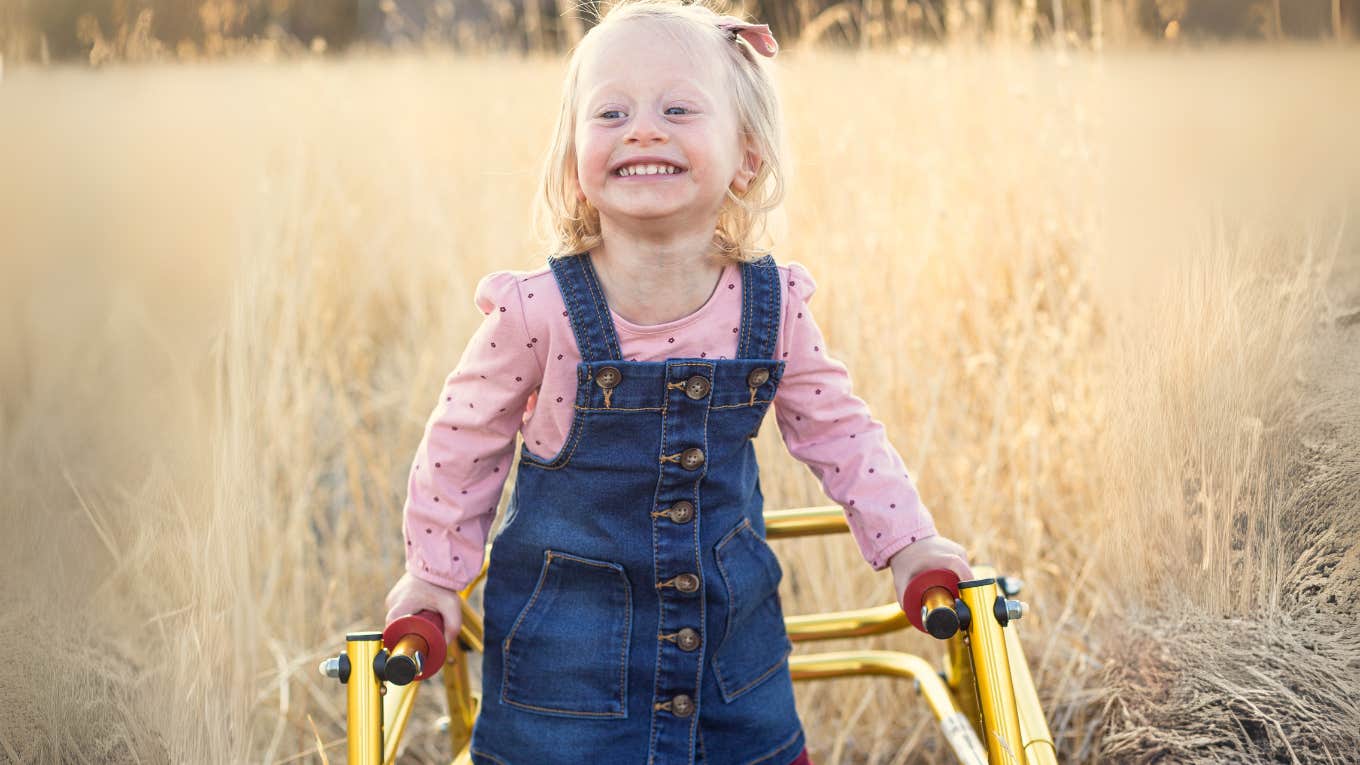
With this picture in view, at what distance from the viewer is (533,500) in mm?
1287

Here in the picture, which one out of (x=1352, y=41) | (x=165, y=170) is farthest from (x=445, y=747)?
(x=1352, y=41)

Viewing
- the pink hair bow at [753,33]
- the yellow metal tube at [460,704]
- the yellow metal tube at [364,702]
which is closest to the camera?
the yellow metal tube at [364,702]

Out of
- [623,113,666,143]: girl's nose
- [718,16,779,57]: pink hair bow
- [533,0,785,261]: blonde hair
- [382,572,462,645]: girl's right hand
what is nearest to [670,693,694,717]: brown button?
[382,572,462,645]: girl's right hand

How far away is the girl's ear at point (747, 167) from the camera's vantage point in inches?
52.1

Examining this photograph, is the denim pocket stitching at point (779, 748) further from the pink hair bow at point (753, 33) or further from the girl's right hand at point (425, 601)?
the pink hair bow at point (753, 33)

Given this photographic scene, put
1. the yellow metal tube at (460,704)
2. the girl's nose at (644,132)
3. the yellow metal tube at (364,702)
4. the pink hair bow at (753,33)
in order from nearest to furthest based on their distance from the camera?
the yellow metal tube at (364,702)
the girl's nose at (644,132)
the pink hair bow at (753,33)
the yellow metal tube at (460,704)

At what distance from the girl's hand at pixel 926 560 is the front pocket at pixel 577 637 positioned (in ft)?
0.94

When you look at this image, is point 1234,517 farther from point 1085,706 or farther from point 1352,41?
point 1085,706

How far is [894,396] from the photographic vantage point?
215 cm

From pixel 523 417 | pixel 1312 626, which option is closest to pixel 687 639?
pixel 523 417

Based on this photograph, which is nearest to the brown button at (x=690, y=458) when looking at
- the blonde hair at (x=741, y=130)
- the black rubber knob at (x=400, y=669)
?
the blonde hair at (x=741, y=130)

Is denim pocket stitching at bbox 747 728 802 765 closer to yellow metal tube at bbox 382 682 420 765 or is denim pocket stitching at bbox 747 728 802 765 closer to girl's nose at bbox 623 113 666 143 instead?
yellow metal tube at bbox 382 682 420 765

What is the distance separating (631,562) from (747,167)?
0.45m

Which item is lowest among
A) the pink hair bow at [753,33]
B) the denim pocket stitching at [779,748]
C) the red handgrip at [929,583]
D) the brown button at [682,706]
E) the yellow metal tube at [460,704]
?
the denim pocket stitching at [779,748]
